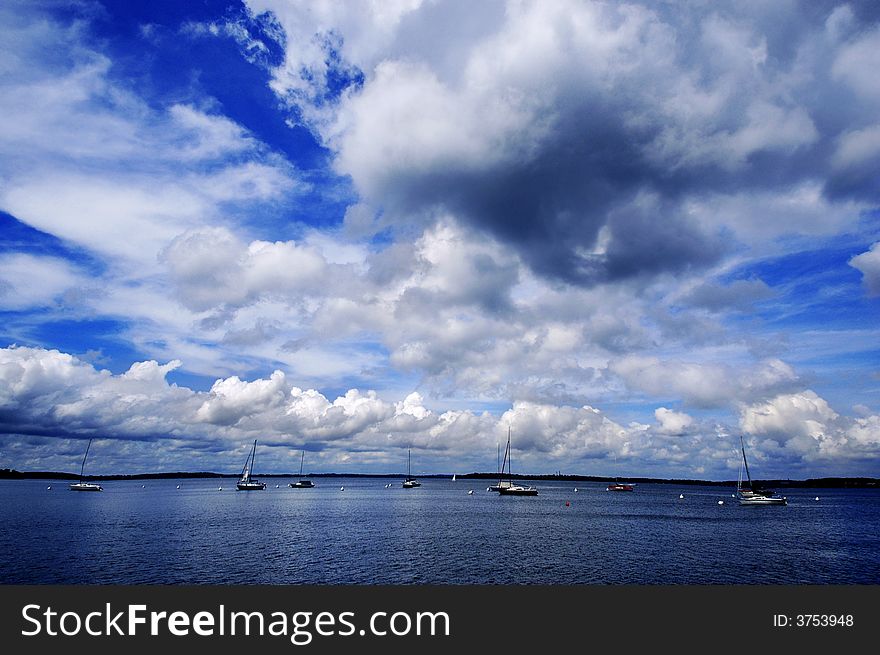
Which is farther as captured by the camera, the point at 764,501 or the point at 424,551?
the point at 764,501

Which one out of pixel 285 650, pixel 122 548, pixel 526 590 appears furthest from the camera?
pixel 122 548

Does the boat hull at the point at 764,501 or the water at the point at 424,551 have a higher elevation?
the boat hull at the point at 764,501

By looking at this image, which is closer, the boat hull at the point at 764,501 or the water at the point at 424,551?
the water at the point at 424,551

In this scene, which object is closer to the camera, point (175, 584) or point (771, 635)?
point (771, 635)

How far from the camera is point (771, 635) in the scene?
35.3m

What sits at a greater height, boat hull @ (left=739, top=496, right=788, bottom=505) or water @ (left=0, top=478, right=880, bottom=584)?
boat hull @ (left=739, top=496, right=788, bottom=505)

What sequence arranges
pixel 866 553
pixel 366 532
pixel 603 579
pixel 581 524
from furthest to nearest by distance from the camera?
pixel 581 524 < pixel 366 532 < pixel 866 553 < pixel 603 579

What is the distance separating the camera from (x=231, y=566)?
6338 cm

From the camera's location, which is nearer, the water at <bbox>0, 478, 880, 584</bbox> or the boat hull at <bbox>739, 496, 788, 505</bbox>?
the water at <bbox>0, 478, 880, 584</bbox>

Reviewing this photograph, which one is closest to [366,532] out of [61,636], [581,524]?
[581,524]

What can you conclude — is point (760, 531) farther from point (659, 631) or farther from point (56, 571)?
point (56, 571)

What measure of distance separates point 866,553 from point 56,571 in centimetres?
11116

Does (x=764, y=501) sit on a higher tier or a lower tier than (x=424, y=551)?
higher

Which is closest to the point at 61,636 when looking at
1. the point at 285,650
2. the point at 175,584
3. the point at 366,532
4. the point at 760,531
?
the point at 285,650
